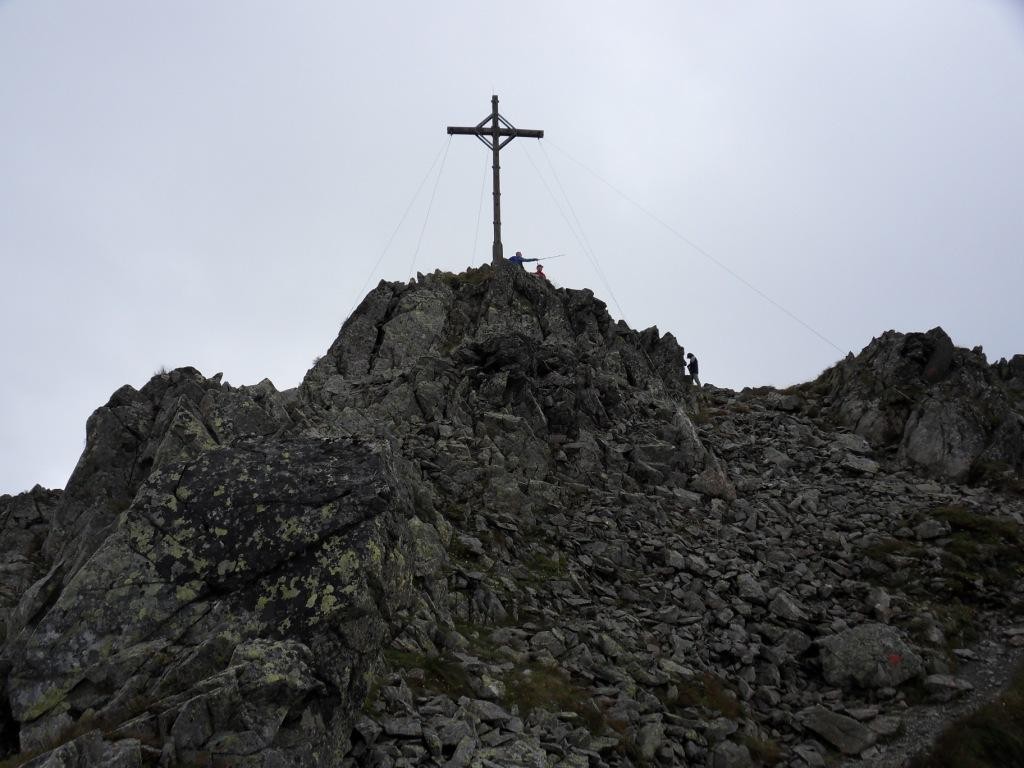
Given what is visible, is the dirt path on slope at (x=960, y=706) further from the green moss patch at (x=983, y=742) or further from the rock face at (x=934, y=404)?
the rock face at (x=934, y=404)

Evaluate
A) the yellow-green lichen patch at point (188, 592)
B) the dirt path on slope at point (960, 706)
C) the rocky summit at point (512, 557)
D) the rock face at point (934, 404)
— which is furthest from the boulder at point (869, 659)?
the yellow-green lichen patch at point (188, 592)

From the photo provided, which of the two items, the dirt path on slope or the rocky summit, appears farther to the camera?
the dirt path on slope

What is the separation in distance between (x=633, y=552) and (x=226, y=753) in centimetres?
1566

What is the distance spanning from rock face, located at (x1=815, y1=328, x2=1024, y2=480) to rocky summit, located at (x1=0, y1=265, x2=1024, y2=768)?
17 cm

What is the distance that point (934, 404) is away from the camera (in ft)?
98.8

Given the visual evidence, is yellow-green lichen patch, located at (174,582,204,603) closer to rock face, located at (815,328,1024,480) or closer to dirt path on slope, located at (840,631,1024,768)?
dirt path on slope, located at (840,631,1024,768)

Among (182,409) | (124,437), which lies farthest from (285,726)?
(124,437)

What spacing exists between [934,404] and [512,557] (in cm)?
2408

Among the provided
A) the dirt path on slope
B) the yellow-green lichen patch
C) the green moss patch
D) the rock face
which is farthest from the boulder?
the yellow-green lichen patch

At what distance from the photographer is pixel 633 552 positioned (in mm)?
20922

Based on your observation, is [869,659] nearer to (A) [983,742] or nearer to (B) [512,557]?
(A) [983,742]

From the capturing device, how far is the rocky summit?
9.09m

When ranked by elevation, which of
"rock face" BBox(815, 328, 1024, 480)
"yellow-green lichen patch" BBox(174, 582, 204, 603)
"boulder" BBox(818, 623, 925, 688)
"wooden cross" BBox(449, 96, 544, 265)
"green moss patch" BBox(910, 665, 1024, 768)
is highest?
"wooden cross" BBox(449, 96, 544, 265)

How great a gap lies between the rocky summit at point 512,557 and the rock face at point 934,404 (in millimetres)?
173
